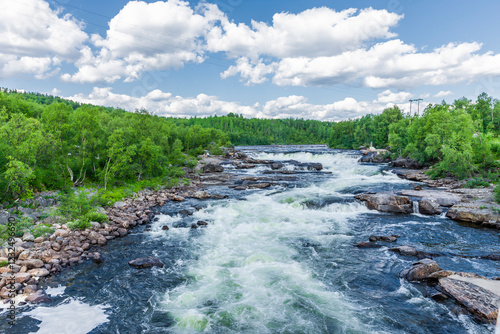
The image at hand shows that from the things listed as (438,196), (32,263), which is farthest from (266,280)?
(438,196)

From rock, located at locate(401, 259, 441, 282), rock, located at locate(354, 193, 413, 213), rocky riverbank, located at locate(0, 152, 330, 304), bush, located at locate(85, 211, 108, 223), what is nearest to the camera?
rocky riverbank, located at locate(0, 152, 330, 304)

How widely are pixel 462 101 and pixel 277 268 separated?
274 ft

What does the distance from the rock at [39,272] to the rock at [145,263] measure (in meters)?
4.00

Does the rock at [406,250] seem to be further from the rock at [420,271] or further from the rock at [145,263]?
the rock at [145,263]

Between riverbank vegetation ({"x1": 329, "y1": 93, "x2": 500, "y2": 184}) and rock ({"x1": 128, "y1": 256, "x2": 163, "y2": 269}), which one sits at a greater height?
riverbank vegetation ({"x1": 329, "y1": 93, "x2": 500, "y2": 184})

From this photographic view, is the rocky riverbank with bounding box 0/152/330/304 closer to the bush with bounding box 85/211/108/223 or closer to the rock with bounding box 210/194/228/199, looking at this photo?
the rock with bounding box 210/194/228/199

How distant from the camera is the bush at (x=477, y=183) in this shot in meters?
31.0

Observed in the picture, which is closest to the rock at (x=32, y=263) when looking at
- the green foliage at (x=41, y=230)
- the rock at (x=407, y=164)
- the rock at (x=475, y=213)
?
the green foliage at (x=41, y=230)

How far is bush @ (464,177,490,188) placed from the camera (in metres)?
31.0

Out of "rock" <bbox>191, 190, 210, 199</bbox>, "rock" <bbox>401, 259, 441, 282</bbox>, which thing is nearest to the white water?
"rock" <bbox>401, 259, 441, 282</bbox>

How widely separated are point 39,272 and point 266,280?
461 inches

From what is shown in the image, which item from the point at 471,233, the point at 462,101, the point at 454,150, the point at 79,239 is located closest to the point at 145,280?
the point at 79,239

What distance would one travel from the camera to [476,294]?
11359 mm

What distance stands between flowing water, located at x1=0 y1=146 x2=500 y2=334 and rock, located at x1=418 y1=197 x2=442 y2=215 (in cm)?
92
